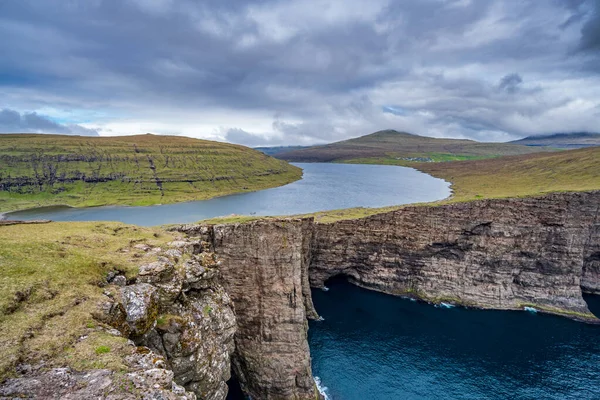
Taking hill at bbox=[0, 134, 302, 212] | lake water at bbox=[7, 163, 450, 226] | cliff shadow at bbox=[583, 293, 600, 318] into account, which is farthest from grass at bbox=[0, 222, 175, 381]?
hill at bbox=[0, 134, 302, 212]

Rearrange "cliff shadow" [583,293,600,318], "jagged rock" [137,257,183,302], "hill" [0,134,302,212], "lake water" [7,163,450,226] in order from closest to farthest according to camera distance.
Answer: "jagged rock" [137,257,183,302] < "cliff shadow" [583,293,600,318] < "lake water" [7,163,450,226] < "hill" [0,134,302,212]

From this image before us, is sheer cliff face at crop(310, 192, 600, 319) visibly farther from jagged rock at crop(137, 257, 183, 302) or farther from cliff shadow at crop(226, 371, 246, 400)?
jagged rock at crop(137, 257, 183, 302)

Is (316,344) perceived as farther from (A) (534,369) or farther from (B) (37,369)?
(B) (37,369)

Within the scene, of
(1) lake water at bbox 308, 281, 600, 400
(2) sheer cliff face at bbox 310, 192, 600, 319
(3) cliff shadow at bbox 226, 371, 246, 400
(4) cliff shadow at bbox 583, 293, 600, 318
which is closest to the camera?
(3) cliff shadow at bbox 226, 371, 246, 400

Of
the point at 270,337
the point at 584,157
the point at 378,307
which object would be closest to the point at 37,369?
the point at 270,337

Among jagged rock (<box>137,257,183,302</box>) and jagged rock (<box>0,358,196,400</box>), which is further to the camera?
jagged rock (<box>137,257,183,302</box>)

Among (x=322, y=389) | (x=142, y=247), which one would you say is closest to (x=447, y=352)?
(x=322, y=389)

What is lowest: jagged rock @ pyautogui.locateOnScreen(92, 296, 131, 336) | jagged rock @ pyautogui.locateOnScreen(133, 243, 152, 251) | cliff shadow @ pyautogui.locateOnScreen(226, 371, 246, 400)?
cliff shadow @ pyautogui.locateOnScreen(226, 371, 246, 400)
